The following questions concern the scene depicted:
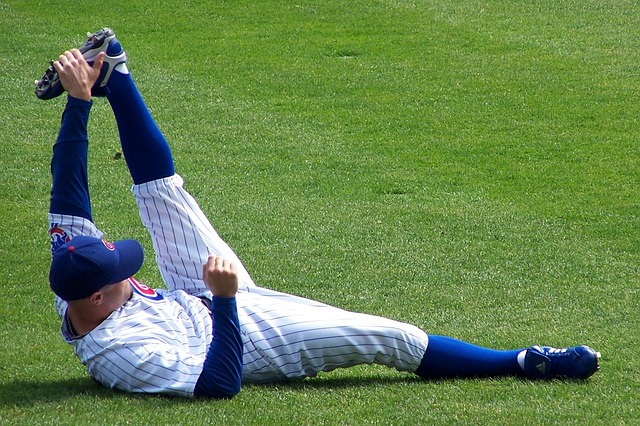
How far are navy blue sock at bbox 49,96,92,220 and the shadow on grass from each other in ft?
2.27

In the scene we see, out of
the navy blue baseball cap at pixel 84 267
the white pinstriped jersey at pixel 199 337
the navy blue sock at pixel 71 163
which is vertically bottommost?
the white pinstriped jersey at pixel 199 337

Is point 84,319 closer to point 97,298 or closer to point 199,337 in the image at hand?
point 97,298

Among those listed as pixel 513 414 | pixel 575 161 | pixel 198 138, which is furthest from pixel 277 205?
pixel 513 414

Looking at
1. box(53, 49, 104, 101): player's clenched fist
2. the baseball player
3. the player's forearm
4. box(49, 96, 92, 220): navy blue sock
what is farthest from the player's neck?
box(53, 49, 104, 101): player's clenched fist

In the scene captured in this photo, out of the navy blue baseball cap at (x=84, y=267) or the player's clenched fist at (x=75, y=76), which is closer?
the navy blue baseball cap at (x=84, y=267)

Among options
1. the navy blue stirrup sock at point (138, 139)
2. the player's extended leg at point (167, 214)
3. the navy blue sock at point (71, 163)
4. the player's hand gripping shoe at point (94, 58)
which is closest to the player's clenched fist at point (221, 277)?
the player's extended leg at point (167, 214)

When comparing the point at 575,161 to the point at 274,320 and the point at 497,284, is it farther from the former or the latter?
the point at 274,320

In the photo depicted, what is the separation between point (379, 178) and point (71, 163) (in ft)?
12.2

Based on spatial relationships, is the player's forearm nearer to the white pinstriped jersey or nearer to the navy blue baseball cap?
the white pinstriped jersey

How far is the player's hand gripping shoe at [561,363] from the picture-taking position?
389 cm

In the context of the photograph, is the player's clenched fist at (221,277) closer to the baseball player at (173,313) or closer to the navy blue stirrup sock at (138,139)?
the baseball player at (173,313)

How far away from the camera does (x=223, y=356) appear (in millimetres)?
3578

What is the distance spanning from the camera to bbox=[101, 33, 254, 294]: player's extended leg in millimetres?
4180

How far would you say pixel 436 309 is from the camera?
5.02 meters
